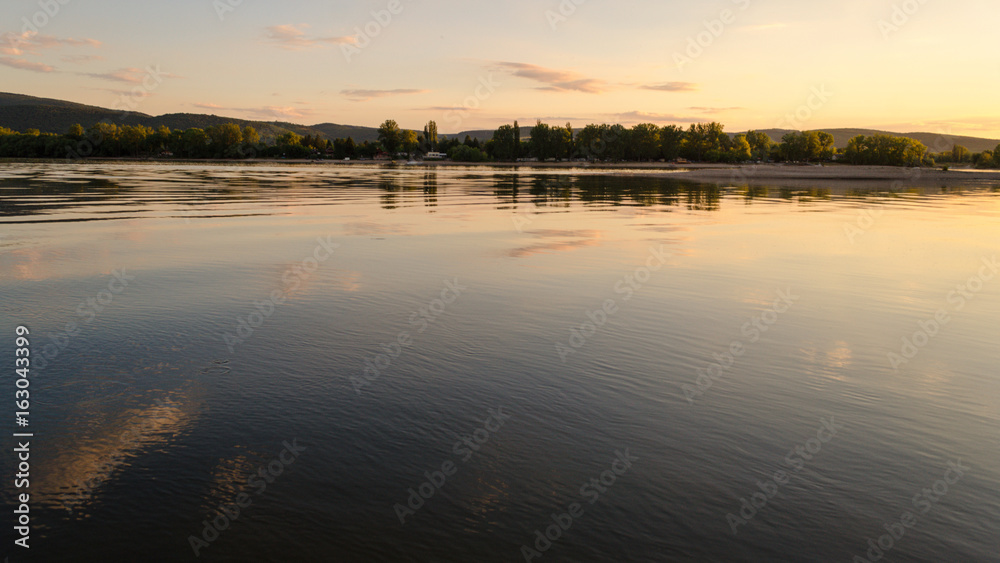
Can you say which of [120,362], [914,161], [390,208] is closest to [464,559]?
[120,362]

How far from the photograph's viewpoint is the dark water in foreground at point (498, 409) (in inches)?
237

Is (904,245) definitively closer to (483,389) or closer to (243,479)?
(483,389)

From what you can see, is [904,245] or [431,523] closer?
[431,523]

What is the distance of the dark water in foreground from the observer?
6.03m

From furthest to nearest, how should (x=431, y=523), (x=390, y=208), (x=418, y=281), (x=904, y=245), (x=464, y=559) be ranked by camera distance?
(x=390, y=208) < (x=904, y=245) < (x=418, y=281) < (x=431, y=523) < (x=464, y=559)

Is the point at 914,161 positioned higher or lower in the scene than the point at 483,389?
higher

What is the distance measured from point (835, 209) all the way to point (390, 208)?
104ft

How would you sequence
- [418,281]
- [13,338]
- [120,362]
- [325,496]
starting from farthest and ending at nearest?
[418,281] → [13,338] → [120,362] → [325,496]

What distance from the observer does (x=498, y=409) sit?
8742 millimetres

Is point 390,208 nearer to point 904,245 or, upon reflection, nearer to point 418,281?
point 418,281

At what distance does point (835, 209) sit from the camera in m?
46.8

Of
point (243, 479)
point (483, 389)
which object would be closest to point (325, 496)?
point (243, 479)

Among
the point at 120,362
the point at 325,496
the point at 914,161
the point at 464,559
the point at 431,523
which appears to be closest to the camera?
the point at 464,559

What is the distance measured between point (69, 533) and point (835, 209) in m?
50.3
